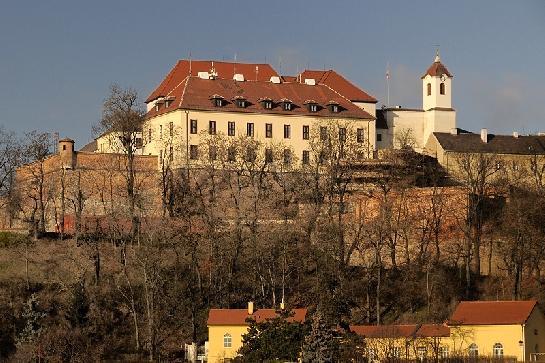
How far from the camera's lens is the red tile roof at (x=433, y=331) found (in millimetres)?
49750

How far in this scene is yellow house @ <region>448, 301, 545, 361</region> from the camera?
50.2 m

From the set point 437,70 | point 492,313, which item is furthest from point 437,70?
point 492,313

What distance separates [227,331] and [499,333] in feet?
33.8

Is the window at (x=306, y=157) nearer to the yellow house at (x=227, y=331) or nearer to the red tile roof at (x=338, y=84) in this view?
the red tile roof at (x=338, y=84)

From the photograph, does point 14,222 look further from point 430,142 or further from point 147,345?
point 430,142

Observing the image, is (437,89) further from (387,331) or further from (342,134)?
(387,331)

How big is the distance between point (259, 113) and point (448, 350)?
94.4ft

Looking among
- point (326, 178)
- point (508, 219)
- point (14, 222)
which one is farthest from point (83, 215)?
point (508, 219)

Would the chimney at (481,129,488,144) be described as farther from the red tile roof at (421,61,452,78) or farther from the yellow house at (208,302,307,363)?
the yellow house at (208,302,307,363)

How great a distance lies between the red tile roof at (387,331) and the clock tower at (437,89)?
3133 centimetres

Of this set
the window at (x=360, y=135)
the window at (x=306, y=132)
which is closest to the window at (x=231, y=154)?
the window at (x=306, y=132)

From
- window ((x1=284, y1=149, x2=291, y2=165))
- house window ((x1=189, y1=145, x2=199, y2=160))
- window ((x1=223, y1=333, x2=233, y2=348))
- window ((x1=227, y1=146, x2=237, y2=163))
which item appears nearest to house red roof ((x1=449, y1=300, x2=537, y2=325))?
window ((x1=223, y1=333, x2=233, y2=348))

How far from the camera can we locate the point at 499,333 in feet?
165

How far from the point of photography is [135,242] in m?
62.8
